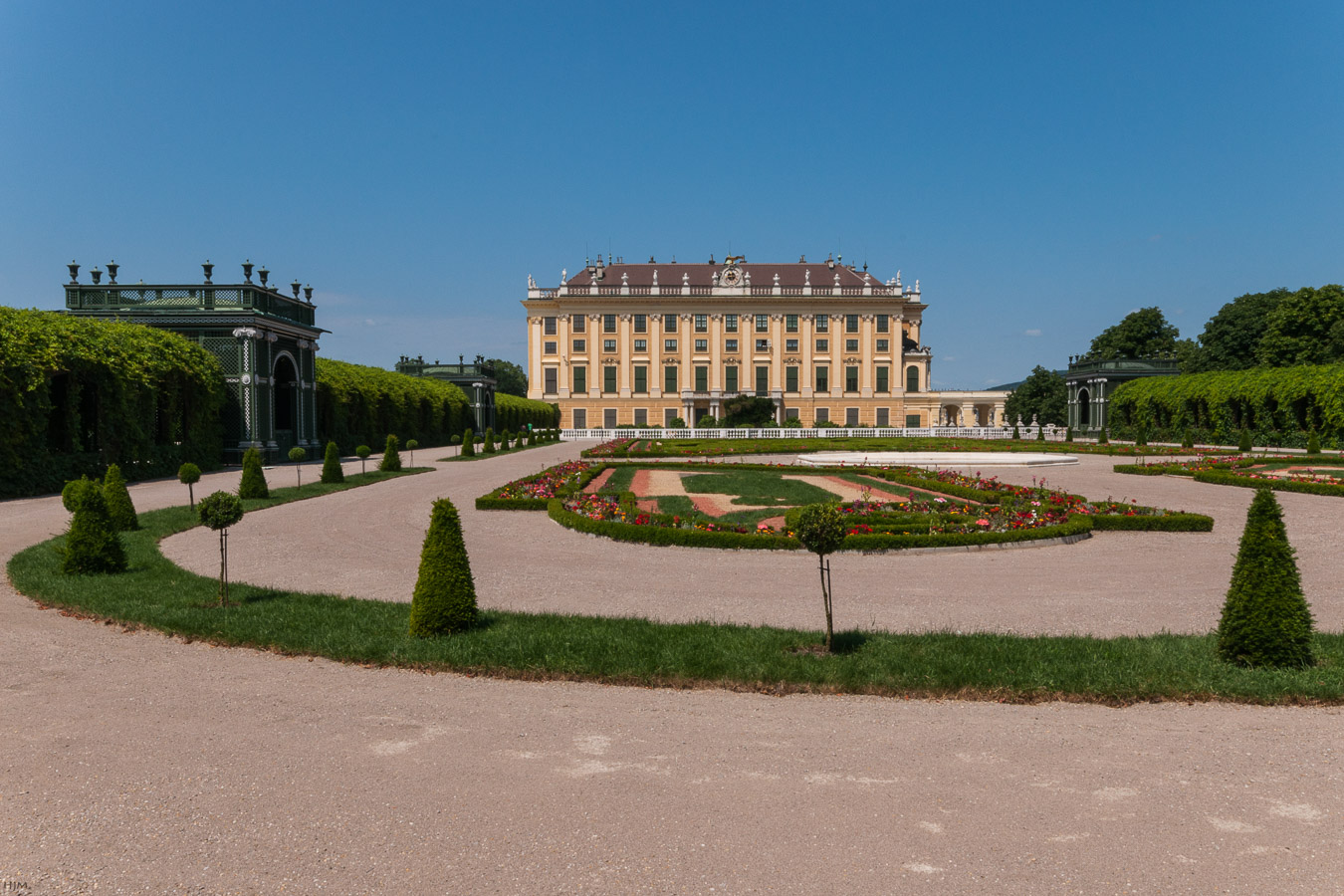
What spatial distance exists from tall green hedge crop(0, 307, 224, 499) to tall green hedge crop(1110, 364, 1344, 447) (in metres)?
47.5

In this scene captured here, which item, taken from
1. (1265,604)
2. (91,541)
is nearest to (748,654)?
(1265,604)

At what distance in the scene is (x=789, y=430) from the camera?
5891 cm

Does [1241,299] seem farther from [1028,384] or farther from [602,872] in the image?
[602,872]

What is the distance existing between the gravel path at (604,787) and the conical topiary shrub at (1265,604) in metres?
0.70

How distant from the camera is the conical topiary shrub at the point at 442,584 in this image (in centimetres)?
702

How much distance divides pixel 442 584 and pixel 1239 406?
51.2m

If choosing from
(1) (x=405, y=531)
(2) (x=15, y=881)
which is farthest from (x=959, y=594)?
(1) (x=405, y=531)

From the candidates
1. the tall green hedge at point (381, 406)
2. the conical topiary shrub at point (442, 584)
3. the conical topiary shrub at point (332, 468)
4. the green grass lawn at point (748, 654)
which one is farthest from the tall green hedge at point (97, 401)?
the conical topiary shrub at point (442, 584)

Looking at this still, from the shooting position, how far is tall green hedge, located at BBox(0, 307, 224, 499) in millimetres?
19297

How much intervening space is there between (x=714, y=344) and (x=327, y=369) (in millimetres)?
47878

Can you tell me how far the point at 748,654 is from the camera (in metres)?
6.41

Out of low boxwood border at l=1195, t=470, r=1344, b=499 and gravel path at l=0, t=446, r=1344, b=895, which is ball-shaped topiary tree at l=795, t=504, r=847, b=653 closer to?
gravel path at l=0, t=446, r=1344, b=895

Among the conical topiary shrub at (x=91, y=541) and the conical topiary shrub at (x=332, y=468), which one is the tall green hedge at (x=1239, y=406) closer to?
the conical topiary shrub at (x=332, y=468)

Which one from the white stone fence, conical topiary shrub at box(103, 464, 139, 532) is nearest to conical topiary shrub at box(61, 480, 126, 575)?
conical topiary shrub at box(103, 464, 139, 532)
